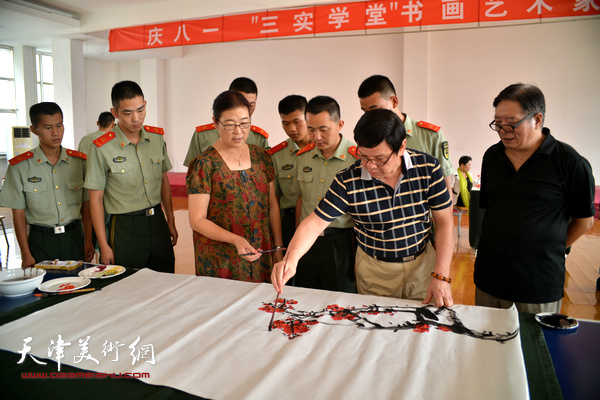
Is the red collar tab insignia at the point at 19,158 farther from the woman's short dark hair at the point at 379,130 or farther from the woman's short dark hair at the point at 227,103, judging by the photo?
the woman's short dark hair at the point at 379,130

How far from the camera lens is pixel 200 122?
9.60m

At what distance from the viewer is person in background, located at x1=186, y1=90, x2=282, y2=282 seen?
1.87m

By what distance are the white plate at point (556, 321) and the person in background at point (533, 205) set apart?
410 millimetres

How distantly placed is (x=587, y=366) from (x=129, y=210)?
7.11 ft

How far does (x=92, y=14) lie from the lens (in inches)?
287

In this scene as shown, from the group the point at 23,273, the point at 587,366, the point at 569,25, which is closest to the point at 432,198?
the point at 587,366

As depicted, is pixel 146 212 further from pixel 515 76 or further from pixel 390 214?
pixel 515 76

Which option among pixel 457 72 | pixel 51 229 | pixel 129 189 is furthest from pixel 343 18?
pixel 51 229

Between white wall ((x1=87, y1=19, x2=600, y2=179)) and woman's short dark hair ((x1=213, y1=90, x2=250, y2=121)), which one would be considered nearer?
woman's short dark hair ((x1=213, y1=90, x2=250, y2=121))

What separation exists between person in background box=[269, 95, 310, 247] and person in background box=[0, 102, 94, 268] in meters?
1.23

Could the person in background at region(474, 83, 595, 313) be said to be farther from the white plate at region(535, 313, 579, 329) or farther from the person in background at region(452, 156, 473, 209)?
the person in background at region(452, 156, 473, 209)

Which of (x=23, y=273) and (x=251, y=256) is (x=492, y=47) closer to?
(x=251, y=256)

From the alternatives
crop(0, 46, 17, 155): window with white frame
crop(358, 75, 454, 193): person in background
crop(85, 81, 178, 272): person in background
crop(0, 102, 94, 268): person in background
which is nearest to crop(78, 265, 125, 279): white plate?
crop(85, 81, 178, 272): person in background

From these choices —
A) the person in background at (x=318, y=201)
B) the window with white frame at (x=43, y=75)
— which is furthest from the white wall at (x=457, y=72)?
the person in background at (x=318, y=201)
